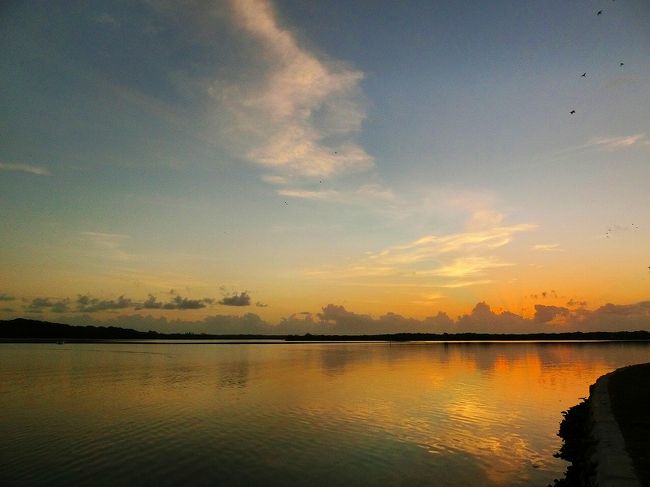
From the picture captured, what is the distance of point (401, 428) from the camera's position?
28.2 metres

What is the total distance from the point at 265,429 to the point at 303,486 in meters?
10.4

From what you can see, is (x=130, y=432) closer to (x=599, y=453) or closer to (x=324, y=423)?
(x=324, y=423)

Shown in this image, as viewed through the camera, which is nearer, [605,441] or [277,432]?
[605,441]

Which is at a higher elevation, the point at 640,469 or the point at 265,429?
the point at 640,469

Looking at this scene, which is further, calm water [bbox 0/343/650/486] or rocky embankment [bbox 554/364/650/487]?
calm water [bbox 0/343/650/486]

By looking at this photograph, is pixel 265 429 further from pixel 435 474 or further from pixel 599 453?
pixel 599 453

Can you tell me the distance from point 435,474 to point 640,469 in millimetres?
8039

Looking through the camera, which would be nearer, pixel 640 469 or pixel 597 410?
pixel 640 469

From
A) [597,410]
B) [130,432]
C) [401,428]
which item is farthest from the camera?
[401,428]

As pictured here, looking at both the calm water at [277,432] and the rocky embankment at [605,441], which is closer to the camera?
the rocky embankment at [605,441]

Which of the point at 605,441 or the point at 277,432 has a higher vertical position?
the point at 605,441

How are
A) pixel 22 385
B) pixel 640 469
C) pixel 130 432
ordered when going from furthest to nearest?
pixel 22 385, pixel 130 432, pixel 640 469

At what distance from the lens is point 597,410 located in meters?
24.2

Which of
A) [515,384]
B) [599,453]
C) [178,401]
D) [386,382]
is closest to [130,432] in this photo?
[178,401]
